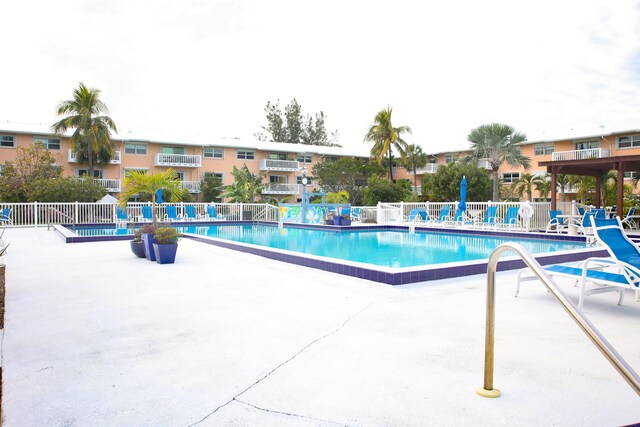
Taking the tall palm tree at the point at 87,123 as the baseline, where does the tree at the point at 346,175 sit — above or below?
below

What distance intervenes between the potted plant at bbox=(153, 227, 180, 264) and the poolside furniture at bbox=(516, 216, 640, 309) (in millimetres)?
5579

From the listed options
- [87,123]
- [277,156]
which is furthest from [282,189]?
[87,123]

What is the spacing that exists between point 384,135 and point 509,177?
10319 millimetres

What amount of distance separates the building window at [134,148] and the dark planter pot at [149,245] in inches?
1151

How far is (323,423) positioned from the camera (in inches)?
98.2

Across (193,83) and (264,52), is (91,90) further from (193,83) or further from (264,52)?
(264,52)

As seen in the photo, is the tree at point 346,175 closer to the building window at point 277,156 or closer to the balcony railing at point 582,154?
the building window at point 277,156

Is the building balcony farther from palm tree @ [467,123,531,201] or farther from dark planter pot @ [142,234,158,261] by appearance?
dark planter pot @ [142,234,158,261]

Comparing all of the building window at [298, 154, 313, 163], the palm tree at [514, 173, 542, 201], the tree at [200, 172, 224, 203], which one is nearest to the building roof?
the building window at [298, 154, 313, 163]

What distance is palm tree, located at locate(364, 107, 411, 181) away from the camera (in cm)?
3766

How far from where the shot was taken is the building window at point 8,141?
3086 cm

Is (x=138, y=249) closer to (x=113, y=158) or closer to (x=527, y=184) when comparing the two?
(x=113, y=158)

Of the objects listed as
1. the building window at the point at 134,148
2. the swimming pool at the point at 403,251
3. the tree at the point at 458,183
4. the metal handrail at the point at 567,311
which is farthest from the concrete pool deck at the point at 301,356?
the building window at the point at 134,148

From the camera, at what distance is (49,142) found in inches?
1284
